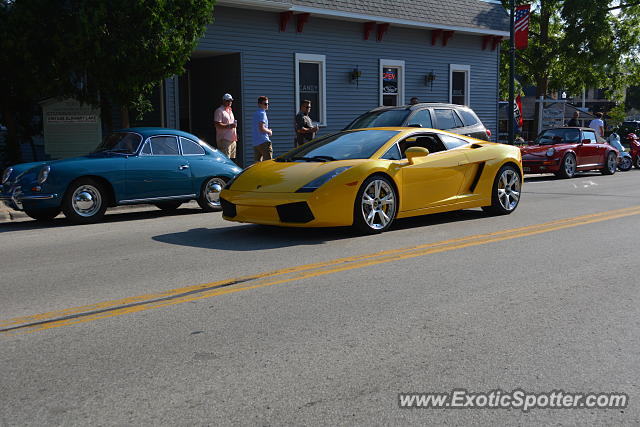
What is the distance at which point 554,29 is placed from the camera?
4081 cm

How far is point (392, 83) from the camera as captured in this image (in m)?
22.0

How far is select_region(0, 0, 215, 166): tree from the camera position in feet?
41.9

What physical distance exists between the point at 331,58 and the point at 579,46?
22482 millimetres

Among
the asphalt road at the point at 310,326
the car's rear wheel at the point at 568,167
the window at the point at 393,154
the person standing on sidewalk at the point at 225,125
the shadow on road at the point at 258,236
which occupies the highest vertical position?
the person standing on sidewalk at the point at 225,125

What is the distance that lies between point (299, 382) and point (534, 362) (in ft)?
4.50

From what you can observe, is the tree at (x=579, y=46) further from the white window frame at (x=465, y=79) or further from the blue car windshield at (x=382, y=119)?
the blue car windshield at (x=382, y=119)

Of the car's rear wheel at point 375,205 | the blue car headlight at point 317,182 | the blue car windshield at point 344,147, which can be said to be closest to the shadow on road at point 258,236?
the car's rear wheel at point 375,205

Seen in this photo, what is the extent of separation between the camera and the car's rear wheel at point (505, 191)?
9984 millimetres

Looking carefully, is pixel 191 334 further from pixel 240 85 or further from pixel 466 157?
pixel 240 85

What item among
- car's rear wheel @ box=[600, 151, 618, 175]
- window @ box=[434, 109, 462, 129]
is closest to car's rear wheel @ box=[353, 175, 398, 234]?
window @ box=[434, 109, 462, 129]

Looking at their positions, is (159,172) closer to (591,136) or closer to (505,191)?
(505,191)

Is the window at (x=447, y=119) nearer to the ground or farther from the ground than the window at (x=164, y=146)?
farther from the ground

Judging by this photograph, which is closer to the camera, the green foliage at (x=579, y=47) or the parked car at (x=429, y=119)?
the parked car at (x=429, y=119)

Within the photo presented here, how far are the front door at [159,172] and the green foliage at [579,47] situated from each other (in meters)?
31.4
